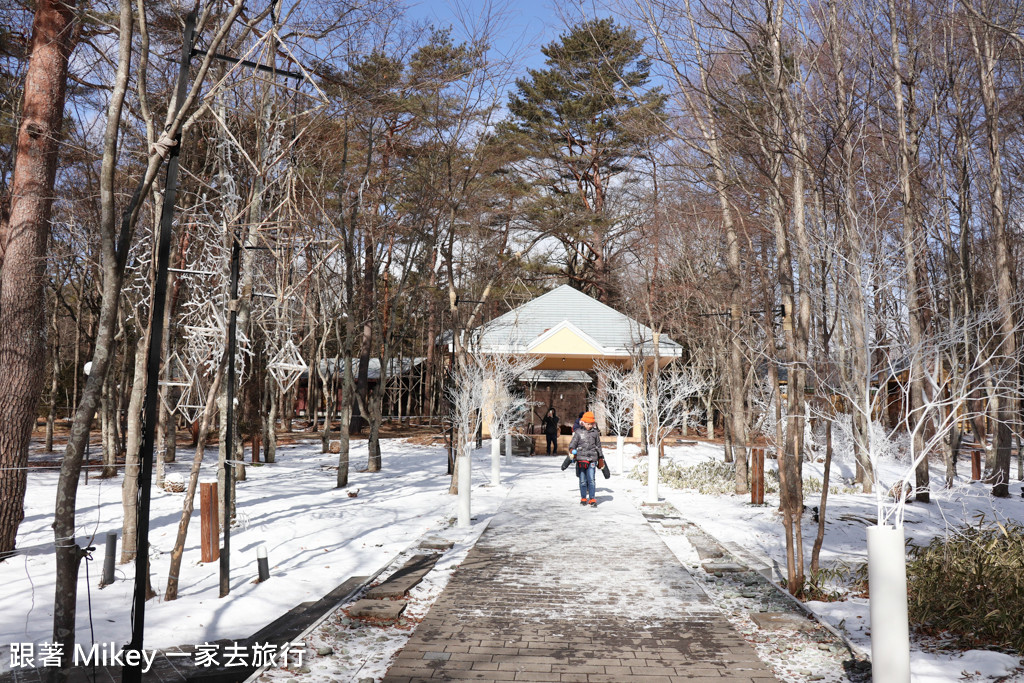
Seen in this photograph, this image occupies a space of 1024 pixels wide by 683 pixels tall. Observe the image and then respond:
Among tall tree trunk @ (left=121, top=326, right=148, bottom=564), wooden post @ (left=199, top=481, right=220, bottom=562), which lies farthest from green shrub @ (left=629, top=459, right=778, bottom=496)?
tall tree trunk @ (left=121, top=326, right=148, bottom=564)

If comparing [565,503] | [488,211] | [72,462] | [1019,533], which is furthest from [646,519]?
[488,211]

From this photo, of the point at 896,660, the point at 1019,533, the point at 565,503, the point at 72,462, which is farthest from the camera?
the point at 565,503

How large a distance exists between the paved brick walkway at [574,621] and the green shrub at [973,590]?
1.75 metres

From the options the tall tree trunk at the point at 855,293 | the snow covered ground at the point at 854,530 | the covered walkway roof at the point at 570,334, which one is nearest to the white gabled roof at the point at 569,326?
the covered walkway roof at the point at 570,334

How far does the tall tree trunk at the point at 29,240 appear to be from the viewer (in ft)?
28.2

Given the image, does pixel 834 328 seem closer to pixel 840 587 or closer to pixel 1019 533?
pixel 840 587

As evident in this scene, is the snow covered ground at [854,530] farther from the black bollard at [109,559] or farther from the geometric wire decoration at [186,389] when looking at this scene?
the black bollard at [109,559]

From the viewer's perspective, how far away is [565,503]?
42.2 ft

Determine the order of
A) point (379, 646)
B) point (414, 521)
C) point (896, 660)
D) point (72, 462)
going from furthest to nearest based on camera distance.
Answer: point (414, 521), point (379, 646), point (72, 462), point (896, 660)

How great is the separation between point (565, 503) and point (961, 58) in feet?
37.0

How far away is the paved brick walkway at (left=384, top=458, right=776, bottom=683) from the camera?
4.83m

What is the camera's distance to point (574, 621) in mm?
5965

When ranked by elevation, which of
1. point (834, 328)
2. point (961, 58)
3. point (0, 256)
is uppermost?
point (961, 58)

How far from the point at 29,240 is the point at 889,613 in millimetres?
9705
